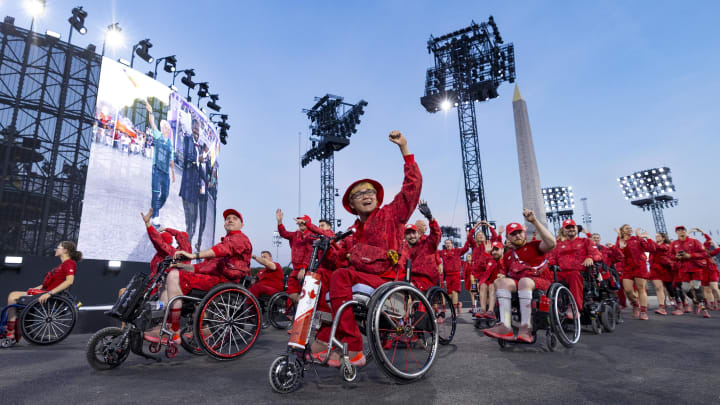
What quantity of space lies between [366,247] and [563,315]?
2.34 metres

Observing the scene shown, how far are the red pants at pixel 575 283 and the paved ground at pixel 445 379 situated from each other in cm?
65

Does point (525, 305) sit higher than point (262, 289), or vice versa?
point (262, 289)

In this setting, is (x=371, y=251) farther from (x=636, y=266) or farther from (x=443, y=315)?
(x=636, y=266)

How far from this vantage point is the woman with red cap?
6102mm

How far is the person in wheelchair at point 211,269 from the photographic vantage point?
308 cm

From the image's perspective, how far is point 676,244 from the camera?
6.89 m

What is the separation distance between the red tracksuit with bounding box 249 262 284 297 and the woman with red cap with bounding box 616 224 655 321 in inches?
234

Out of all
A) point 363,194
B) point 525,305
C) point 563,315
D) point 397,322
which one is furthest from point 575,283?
point 363,194

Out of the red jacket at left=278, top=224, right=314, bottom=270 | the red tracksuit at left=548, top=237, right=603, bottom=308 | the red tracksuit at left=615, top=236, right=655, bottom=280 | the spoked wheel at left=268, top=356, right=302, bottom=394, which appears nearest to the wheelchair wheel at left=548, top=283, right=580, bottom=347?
the red tracksuit at left=548, top=237, right=603, bottom=308

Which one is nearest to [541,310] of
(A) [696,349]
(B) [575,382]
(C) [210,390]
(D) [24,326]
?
(B) [575,382]

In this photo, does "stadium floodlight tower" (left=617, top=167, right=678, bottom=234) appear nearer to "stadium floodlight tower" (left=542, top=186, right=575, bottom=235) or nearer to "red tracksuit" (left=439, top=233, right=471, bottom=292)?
"stadium floodlight tower" (left=542, top=186, right=575, bottom=235)

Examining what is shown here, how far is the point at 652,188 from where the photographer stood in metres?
33.9

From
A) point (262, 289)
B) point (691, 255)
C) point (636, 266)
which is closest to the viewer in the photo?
point (262, 289)

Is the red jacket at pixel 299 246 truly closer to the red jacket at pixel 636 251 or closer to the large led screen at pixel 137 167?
the red jacket at pixel 636 251
